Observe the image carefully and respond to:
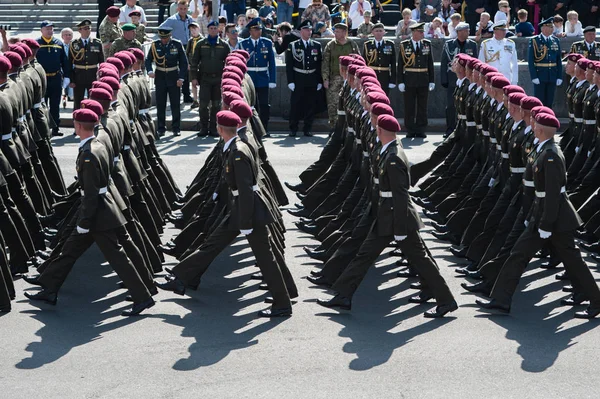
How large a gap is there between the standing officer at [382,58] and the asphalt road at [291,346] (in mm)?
8139

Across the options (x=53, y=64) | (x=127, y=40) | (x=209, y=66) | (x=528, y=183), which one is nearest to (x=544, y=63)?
(x=209, y=66)

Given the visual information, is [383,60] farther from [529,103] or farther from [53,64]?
[529,103]

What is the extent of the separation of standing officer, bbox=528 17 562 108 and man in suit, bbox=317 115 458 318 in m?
10.1

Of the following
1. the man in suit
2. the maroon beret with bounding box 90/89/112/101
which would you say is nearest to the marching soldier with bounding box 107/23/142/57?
the maroon beret with bounding box 90/89/112/101

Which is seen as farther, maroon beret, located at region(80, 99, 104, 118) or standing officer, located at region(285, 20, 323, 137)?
standing officer, located at region(285, 20, 323, 137)

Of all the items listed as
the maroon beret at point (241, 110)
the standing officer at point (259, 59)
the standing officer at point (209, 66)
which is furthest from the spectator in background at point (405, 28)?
the maroon beret at point (241, 110)

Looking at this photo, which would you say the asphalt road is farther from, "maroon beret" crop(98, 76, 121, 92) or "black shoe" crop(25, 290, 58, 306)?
"maroon beret" crop(98, 76, 121, 92)

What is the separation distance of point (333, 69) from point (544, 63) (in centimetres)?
355

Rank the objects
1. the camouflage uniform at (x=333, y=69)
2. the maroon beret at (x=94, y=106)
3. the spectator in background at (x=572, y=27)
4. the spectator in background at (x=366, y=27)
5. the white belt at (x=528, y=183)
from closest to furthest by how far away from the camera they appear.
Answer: the white belt at (x=528, y=183), the maroon beret at (x=94, y=106), the camouflage uniform at (x=333, y=69), the spectator in background at (x=366, y=27), the spectator in background at (x=572, y=27)

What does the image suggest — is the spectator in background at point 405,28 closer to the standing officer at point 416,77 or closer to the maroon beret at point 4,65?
the standing officer at point 416,77

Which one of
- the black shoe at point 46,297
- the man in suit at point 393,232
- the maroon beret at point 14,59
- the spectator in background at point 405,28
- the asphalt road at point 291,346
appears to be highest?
the maroon beret at point 14,59

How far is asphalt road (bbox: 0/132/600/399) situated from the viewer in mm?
7855

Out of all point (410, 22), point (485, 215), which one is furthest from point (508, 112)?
point (410, 22)

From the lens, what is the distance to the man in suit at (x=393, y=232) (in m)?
9.18
